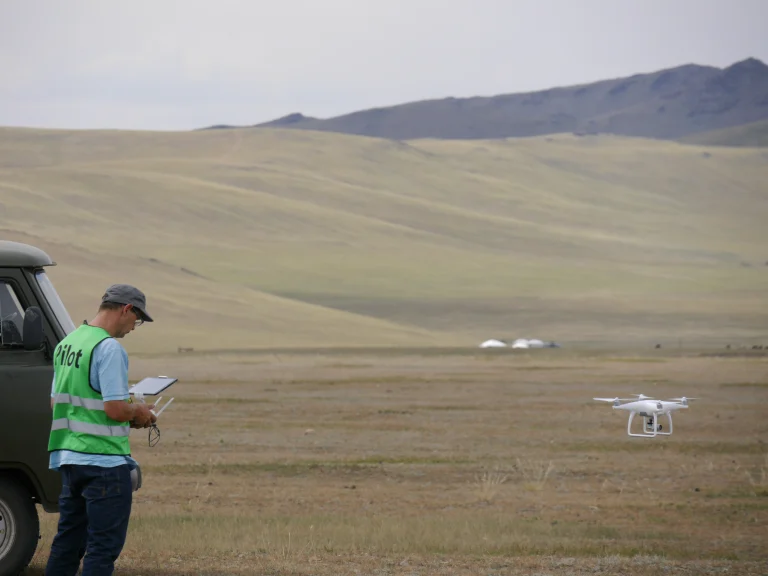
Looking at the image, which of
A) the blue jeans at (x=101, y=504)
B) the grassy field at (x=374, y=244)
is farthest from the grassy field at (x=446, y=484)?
the grassy field at (x=374, y=244)

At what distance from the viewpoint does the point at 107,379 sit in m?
7.66

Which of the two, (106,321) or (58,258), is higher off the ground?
(106,321)

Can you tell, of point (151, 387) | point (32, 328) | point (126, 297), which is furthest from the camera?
point (32, 328)

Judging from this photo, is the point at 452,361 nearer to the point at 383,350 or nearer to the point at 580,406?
the point at 383,350

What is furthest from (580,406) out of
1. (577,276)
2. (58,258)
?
(577,276)

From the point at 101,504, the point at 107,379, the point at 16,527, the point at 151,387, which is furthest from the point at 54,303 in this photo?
the point at 101,504

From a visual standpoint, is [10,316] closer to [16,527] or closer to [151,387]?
[16,527]

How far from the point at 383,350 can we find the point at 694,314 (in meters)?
37.4

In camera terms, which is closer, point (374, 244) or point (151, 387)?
point (151, 387)

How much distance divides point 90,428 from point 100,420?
0.23 ft

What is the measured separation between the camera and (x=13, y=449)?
9414 mm

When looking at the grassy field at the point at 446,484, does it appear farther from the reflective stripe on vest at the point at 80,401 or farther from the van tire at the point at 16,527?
the reflective stripe on vest at the point at 80,401

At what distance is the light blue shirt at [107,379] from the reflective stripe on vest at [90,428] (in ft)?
0.43

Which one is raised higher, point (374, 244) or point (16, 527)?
point (16, 527)
